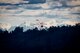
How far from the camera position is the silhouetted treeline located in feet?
38.4

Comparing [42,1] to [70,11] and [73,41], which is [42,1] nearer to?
[70,11]

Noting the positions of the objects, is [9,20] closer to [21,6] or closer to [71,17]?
[21,6]

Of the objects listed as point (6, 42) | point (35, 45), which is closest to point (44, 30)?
point (35, 45)

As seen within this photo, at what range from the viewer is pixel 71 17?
467 inches

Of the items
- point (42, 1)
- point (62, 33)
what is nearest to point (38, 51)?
point (62, 33)

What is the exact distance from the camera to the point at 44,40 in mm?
11734

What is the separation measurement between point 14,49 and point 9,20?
1.03 meters

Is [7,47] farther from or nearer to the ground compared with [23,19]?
nearer to the ground

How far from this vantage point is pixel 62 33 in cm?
1178

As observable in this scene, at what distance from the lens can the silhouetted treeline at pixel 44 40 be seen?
11711mm

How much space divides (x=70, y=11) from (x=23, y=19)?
5.43 ft

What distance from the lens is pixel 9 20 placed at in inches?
469

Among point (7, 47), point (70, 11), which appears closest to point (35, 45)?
point (7, 47)

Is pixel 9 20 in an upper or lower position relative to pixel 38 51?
upper
